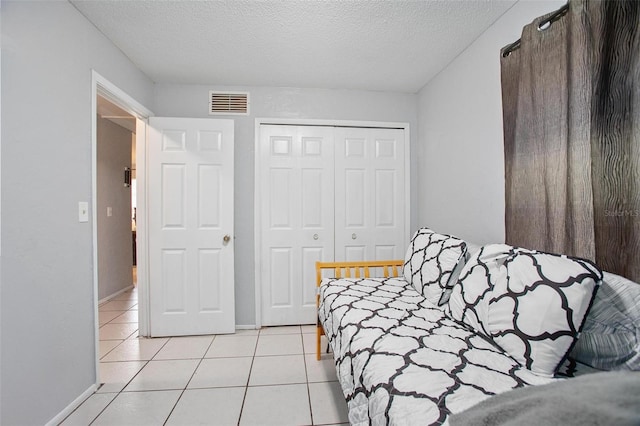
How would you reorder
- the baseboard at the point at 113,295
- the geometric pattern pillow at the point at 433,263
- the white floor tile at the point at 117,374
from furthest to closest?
the baseboard at the point at 113,295 < the white floor tile at the point at 117,374 < the geometric pattern pillow at the point at 433,263

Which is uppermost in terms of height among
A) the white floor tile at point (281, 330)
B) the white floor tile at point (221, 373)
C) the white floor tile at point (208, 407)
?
the white floor tile at point (208, 407)

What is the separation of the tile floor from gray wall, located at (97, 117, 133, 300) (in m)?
1.34

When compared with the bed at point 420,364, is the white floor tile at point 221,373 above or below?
below

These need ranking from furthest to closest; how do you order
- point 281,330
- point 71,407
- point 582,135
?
point 281,330 → point 71,407 → point 582,135

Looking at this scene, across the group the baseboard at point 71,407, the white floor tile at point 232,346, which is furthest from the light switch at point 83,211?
the white floor tile at point 232,346

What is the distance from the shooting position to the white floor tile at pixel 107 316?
9.96 feet

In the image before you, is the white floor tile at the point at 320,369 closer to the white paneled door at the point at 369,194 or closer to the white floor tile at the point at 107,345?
the white paneled door at the point at 369,194

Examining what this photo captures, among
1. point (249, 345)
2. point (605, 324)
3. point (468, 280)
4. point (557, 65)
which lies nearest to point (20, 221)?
point (249, 345)

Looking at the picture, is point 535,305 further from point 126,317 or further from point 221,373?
point 126,317

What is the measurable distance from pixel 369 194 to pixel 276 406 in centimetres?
207

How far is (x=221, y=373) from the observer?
6.66ft

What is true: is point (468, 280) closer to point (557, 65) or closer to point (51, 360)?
point (557, 65)

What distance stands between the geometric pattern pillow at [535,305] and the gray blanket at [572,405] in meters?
0.44

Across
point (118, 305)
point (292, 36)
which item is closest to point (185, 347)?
point (118, 305)
